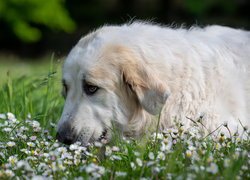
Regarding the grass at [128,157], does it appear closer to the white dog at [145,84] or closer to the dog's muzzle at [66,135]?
the dog's muzzle at [66,135]

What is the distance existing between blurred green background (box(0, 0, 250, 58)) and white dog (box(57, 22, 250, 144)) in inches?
596

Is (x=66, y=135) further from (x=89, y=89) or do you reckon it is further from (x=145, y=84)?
(x=145, y=84)

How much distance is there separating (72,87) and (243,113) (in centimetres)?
153

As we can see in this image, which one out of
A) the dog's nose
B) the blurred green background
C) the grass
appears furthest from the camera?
the blurred green background

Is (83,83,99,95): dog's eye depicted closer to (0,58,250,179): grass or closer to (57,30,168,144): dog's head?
(57,30,168,144): dog's head

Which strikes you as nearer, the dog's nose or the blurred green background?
the dog's nose

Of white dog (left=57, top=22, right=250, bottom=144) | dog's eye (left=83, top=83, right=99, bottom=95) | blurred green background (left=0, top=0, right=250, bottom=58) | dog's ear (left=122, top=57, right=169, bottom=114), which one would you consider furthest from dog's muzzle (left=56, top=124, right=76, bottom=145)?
blurred green background (left=0, top=0, right=250, bottom=58)

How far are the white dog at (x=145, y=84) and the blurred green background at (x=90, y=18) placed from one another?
15.1 metres

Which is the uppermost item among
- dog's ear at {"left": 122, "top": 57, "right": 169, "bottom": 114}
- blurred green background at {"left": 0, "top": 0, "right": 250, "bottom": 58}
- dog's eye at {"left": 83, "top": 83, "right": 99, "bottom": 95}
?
dog's ear at {"left": 122, "top": 57, "right": 169, "bottom": 114}

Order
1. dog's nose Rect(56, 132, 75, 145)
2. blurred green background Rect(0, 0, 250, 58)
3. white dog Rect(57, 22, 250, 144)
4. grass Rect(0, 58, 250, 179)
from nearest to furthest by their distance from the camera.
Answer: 1. grass Rect(0, 58, 250, 179)
2. dog's nose Rect(56, 132, 75, 145)
3. white dog Rect(57, 22, 250, 144)
4. blurred green background Rect(0, 0, 250, 58)

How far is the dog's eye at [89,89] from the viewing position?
4.77 m

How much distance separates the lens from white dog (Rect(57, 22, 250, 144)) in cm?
471

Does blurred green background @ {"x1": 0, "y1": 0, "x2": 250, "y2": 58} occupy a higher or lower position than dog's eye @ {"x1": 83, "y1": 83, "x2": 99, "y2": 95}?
lower

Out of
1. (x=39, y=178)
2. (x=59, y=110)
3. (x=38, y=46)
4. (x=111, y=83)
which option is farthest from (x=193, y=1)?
(x=39, y=178)
